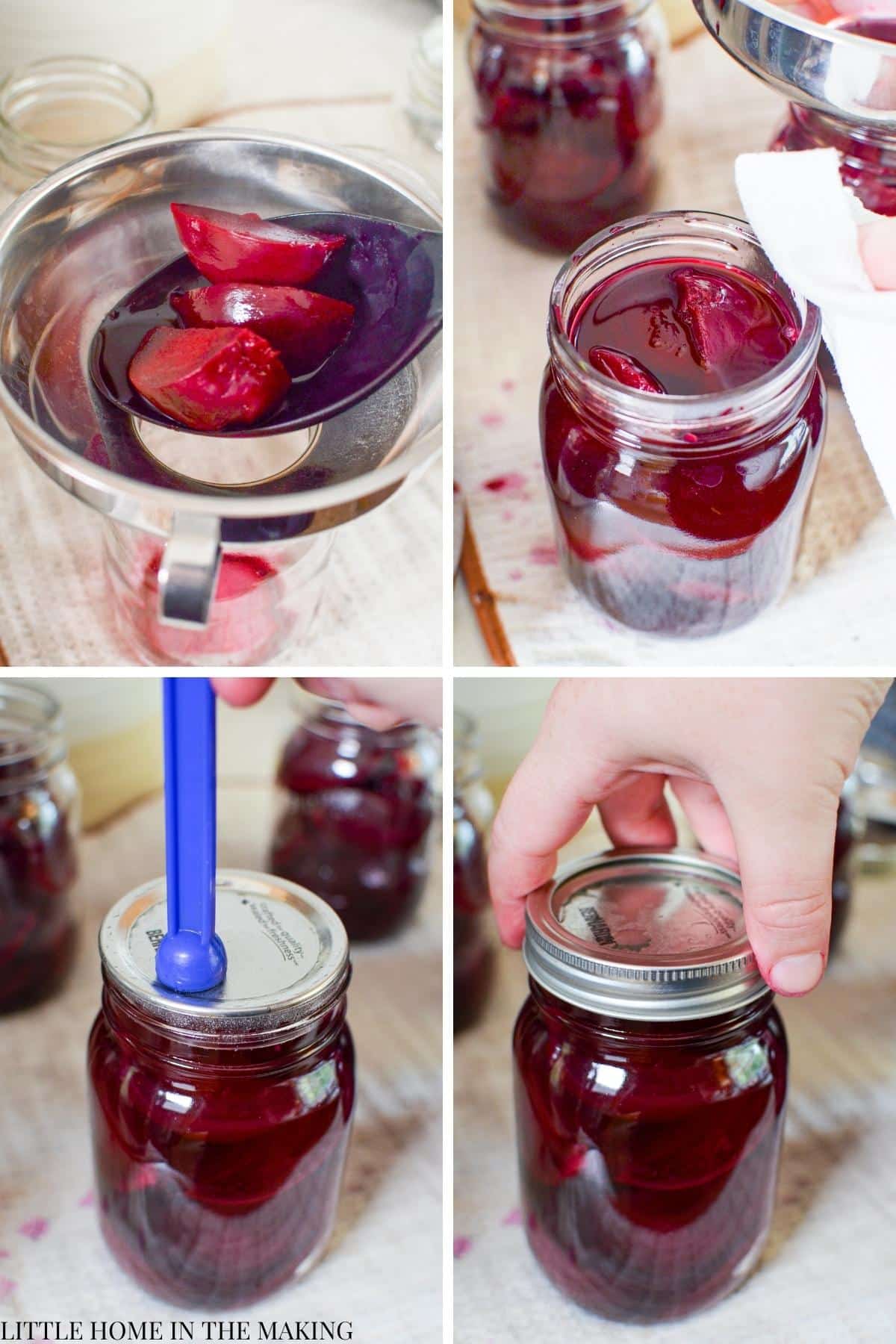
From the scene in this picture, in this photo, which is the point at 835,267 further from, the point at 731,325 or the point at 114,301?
the point at 114,301

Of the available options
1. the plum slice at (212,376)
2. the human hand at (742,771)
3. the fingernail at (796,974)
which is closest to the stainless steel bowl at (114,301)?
the plum slice at (212,376)

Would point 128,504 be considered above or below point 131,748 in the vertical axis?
above

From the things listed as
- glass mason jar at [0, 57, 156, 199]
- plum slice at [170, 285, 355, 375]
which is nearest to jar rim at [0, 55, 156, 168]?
glass mason jar at [0, 57, 156, 199]

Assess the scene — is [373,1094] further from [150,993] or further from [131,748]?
[131,748]

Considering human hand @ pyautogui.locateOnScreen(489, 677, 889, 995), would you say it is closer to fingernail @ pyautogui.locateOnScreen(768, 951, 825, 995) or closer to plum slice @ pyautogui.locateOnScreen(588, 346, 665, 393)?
fingernail @ pyautogui.locateOnScreen(768, 951, 825, 995)

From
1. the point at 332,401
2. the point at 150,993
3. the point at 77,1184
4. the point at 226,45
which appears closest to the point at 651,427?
the point at 332,401

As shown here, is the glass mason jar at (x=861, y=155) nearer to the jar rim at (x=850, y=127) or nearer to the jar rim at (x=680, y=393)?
the jar rim at (x=850, y=127)
